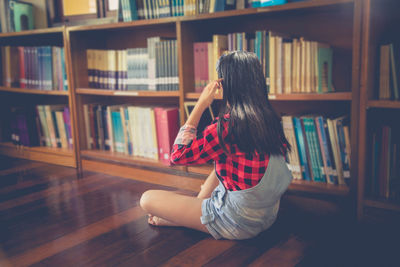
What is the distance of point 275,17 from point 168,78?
2.42ft

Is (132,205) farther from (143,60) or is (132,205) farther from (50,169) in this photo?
(50,169)

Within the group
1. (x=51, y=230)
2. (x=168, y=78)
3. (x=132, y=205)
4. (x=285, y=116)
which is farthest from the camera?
(x=168, y=78)

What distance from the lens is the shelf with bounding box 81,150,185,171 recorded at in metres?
2.47

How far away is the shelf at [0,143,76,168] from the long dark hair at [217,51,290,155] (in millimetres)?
1841

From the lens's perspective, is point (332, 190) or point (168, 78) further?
point (168, 78)

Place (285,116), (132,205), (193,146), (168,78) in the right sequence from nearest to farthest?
(193,146) → (285,116) → (132,205) → (168,78)

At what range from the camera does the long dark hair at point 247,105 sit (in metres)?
1.45

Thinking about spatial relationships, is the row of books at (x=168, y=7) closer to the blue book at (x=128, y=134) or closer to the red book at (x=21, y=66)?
the blue book at (x=128, y=134)

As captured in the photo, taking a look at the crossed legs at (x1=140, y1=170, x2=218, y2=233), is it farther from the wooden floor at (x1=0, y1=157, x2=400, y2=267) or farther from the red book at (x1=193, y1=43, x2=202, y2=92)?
the red book at (x1=193, y1=43, x2=202, y2=92)

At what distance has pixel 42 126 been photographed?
3207 mm

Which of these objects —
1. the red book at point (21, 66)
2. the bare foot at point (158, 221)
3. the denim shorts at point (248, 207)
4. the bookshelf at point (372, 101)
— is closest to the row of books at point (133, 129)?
the bare foot at point (158, 221)

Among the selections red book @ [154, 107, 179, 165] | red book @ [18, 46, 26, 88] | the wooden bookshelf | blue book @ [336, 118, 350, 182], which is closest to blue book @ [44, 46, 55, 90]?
red book @ [18, 46, 26, 88]

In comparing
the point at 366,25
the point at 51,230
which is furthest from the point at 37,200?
the point at 366,25

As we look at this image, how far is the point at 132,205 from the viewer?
2113mm
